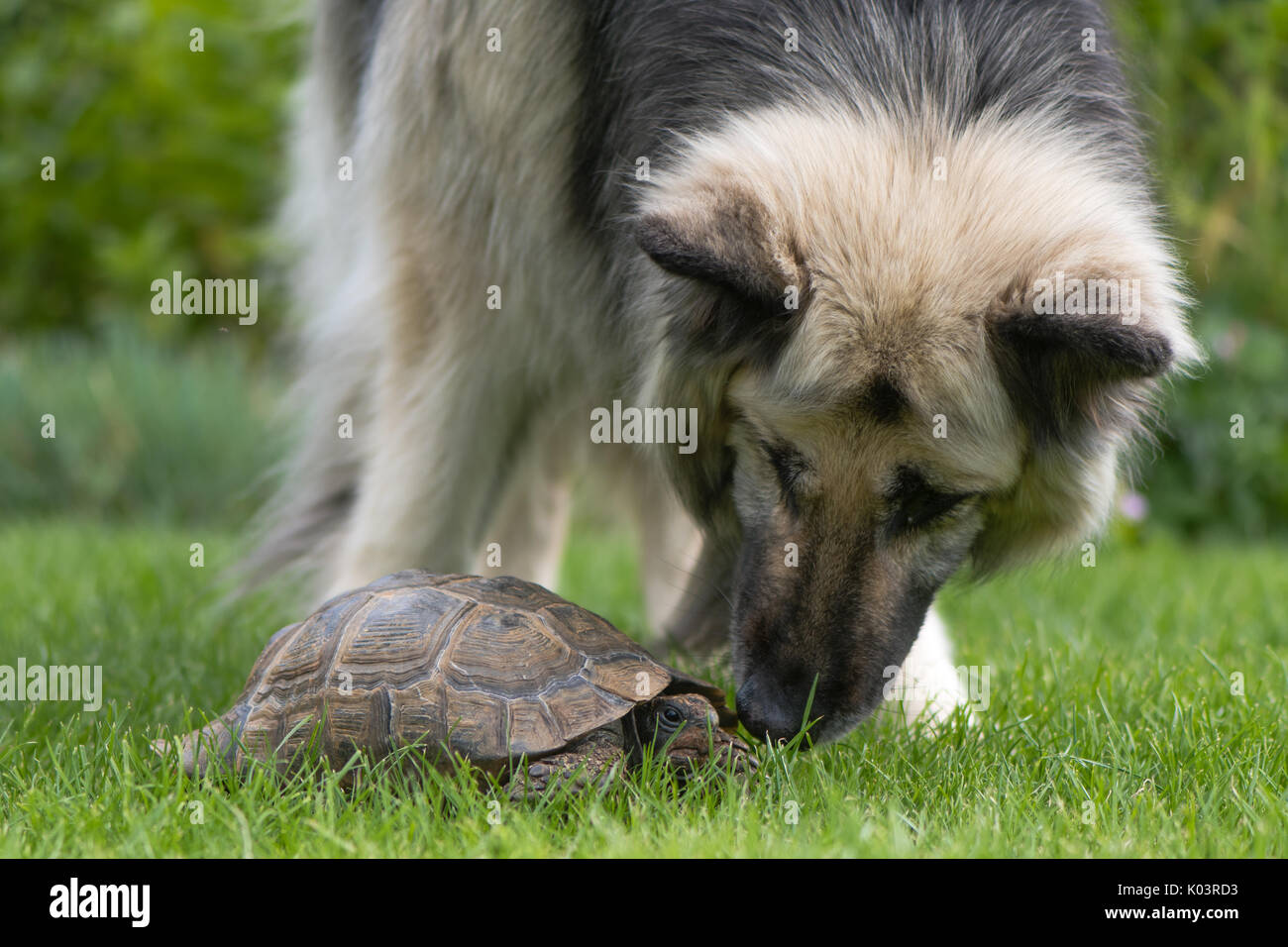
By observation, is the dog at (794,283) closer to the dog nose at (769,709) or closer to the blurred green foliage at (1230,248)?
the dog nose at (769,709)

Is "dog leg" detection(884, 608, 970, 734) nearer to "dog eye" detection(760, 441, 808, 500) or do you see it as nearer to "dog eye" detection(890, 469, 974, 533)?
"dog eye" detection(890, 469, 974, 533)

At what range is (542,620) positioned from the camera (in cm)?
289

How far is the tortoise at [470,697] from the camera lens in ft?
8.70

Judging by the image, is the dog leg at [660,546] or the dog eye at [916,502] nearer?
the dog eye at [916,502]

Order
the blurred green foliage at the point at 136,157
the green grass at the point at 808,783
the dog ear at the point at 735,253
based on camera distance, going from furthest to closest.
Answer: the blurred green foliage at the point at 136,157 → the dog ear at the point at 735,253 → the green grass at the point at 808,783

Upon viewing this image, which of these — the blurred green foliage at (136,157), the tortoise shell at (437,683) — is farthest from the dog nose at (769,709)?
the blurred green foliage at (136,157)

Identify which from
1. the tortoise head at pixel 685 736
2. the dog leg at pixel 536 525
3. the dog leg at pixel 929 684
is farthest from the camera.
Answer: the dog leg at pixel 536 525

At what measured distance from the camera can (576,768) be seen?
2621mm

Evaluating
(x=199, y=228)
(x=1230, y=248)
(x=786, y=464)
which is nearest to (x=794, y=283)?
(x=786, y=464)

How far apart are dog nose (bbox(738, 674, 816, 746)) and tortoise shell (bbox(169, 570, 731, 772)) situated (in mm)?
200

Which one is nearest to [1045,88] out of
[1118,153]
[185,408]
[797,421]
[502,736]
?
[1118,153]

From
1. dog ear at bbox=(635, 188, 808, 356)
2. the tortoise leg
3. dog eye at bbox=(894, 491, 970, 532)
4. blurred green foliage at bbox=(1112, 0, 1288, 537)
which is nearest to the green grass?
the tortoise leg

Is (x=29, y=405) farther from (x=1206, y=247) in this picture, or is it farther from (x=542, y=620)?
(x=1206, y=247)

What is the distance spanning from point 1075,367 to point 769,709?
0.93 meters
